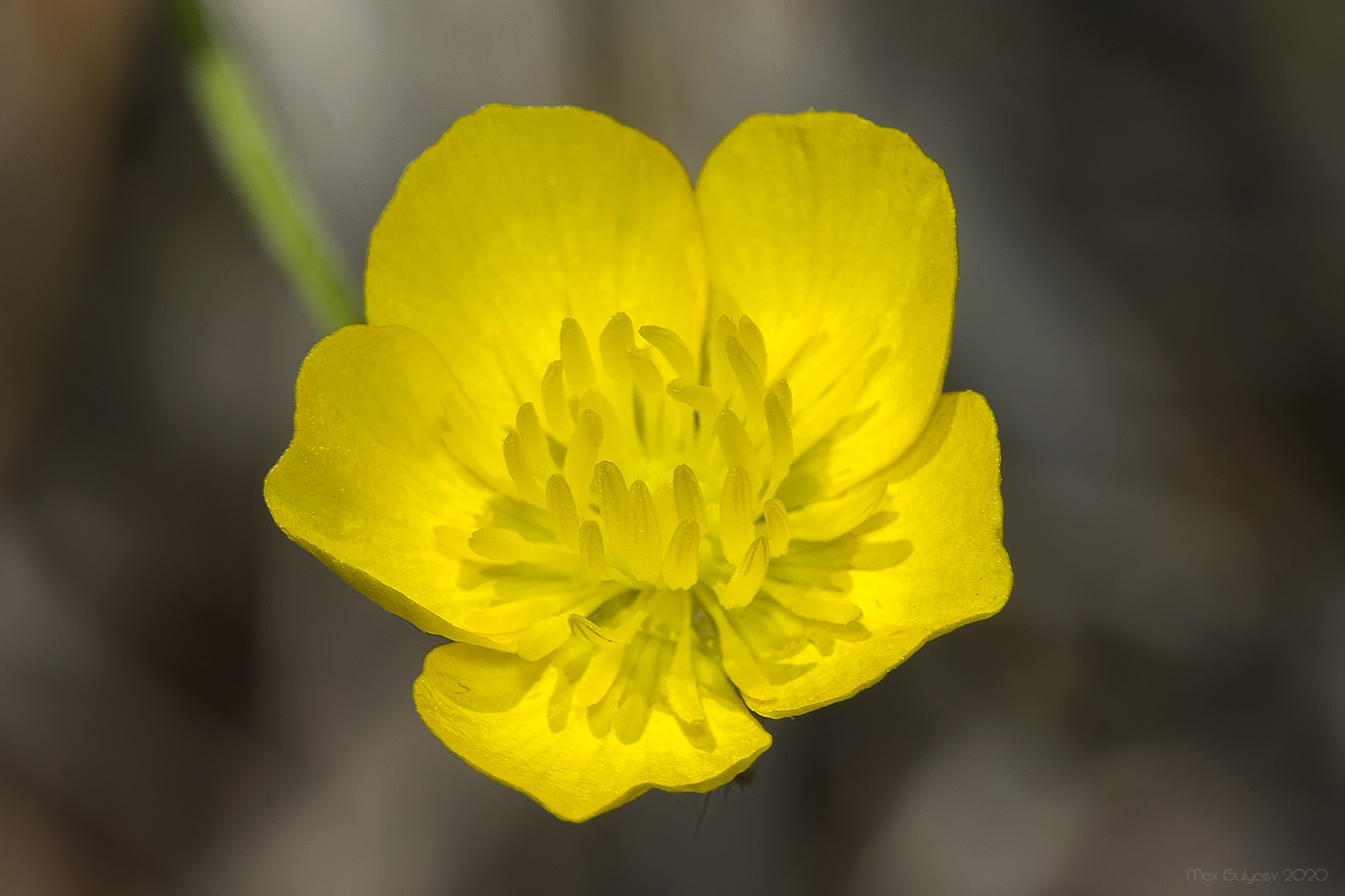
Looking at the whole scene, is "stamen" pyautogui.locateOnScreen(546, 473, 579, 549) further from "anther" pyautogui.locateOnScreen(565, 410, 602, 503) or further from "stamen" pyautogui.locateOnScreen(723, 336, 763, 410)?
"stamen" pyautogui.locateOnScreen(723, 336, 763, 410)

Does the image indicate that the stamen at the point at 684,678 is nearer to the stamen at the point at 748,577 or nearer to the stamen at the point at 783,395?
the stamen at the point at 748,577

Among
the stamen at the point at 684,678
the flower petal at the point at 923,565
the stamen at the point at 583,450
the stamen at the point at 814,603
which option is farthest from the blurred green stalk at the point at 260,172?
the flower petal at the point at 923,565

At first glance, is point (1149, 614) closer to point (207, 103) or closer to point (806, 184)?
point (806, 184)

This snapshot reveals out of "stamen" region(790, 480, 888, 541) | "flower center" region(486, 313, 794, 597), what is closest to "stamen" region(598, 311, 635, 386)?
"flower center" region(486, 313, 794, 597)

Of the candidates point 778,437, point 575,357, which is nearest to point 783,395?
point 778,437

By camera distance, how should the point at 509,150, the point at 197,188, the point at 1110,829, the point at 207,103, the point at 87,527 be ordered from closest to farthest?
the point at 509,150 < the point at 207,103 < the point at 1110,829 < the point at 87,527 < the point at 197,188

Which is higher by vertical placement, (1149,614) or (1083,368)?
(1083,368)

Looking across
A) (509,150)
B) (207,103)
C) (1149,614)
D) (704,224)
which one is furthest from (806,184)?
(1149,614)
